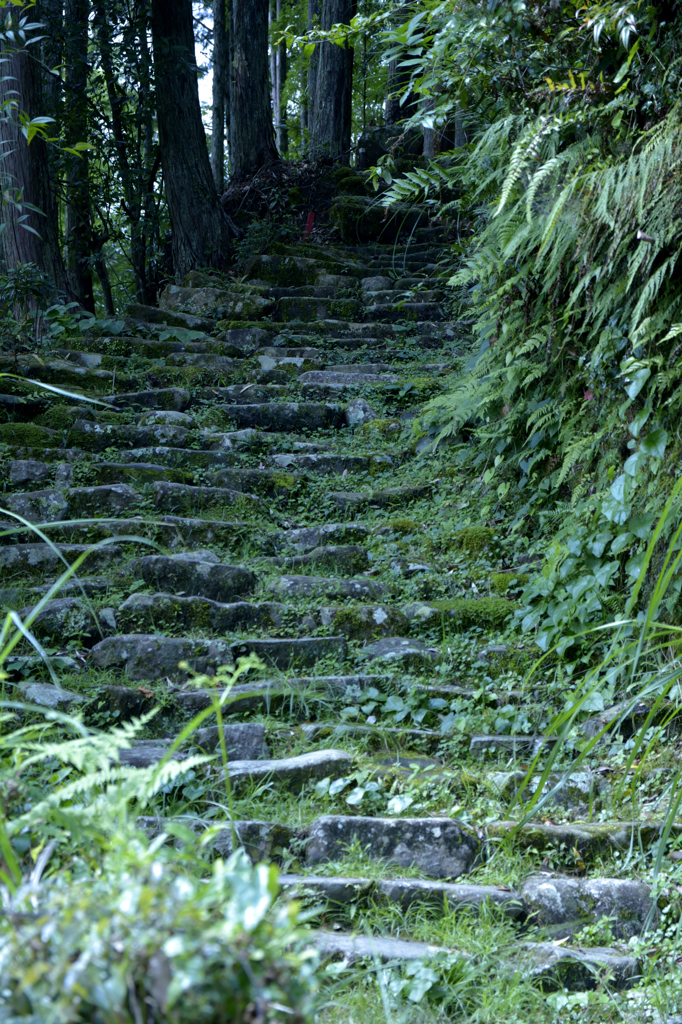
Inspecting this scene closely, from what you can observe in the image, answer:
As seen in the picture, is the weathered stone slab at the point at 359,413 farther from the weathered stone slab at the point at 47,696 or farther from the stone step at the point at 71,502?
the weathered stone slab at the point at 47,696

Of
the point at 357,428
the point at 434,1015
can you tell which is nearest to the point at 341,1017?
the point at 434,1015

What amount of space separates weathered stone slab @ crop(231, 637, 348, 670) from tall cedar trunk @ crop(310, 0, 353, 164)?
911cm

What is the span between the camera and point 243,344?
6.32 meters

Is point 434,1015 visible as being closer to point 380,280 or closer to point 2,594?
point 2,594

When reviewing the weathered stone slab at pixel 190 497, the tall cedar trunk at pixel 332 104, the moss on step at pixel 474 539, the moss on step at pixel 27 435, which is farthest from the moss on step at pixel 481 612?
the tall cedar trunk at pixel 332 104

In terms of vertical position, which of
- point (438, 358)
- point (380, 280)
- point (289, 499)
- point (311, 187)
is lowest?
point (289, 499)

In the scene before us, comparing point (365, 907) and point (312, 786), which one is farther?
point (312, 786)

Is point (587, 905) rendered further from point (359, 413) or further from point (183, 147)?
point (183, 147)

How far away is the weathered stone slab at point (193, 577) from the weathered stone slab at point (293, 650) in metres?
0.45

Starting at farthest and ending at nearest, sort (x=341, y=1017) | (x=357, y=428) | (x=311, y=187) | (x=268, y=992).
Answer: (x=311, y=187), (x=357, y=428), (x=341, y=1017), (x=268, y=992)

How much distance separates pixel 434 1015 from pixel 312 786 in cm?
83

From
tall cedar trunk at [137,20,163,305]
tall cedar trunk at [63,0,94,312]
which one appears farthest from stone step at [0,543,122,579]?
tall cedar trunk at [137,20,163,305]

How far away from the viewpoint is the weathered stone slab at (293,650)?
3.03 m

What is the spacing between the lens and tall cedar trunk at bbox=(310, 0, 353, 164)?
1039 centimetres
